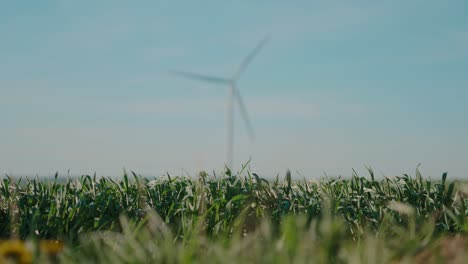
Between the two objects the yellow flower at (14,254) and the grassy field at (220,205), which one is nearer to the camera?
the yellow flower at (14,254)

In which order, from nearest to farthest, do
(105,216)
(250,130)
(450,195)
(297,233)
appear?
(297,233) < (105,216) < (450,195) < (250,130)

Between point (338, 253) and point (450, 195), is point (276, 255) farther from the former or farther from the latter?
point (450, 195)

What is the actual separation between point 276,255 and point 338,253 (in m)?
0.53

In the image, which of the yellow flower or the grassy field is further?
the grassy field

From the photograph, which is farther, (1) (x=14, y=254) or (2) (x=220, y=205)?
(2) (x=220, y=205)

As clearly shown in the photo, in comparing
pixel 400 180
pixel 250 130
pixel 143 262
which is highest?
pixel 250 130

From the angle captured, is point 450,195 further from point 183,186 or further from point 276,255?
point 276,255

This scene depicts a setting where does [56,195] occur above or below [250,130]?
below

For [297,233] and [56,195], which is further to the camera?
[56,195]

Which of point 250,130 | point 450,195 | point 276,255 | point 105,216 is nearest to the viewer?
point 276,255

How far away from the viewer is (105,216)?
7.23 meters

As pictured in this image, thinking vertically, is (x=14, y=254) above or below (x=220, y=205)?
below

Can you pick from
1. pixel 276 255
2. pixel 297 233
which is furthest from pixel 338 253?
pixel 276 255

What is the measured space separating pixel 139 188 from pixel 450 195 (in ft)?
12.1
